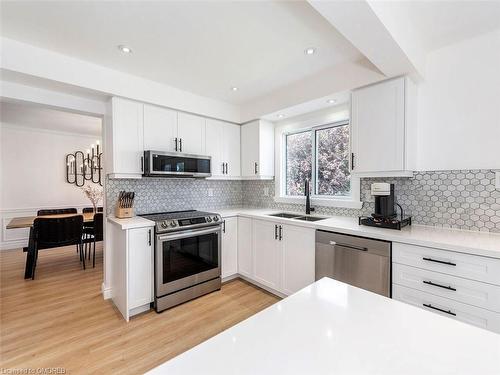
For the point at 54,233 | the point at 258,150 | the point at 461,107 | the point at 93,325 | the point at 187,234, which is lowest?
the point at 93,325

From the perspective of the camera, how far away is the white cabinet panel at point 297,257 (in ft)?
8.05

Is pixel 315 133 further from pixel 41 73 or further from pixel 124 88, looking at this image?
pixel 41 73

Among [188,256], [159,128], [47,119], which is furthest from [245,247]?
[47,119]

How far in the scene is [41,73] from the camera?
2.14 meters

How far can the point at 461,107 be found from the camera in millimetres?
2066

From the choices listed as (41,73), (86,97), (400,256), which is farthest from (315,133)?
(41,73)

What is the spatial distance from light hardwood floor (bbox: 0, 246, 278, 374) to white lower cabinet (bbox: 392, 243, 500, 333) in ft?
4.80

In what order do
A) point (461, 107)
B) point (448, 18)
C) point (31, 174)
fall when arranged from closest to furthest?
point (448, 18) < point (461, 107) < point (31, 174)

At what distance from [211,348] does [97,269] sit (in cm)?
397

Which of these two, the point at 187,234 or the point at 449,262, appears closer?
the point at 449,262

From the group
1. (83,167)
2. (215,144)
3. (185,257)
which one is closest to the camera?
(185,257)

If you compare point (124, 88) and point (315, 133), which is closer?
point (124, 88)

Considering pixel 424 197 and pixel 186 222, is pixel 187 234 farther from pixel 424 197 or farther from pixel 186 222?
pixel 424 197

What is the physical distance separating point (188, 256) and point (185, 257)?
36 millimetres
